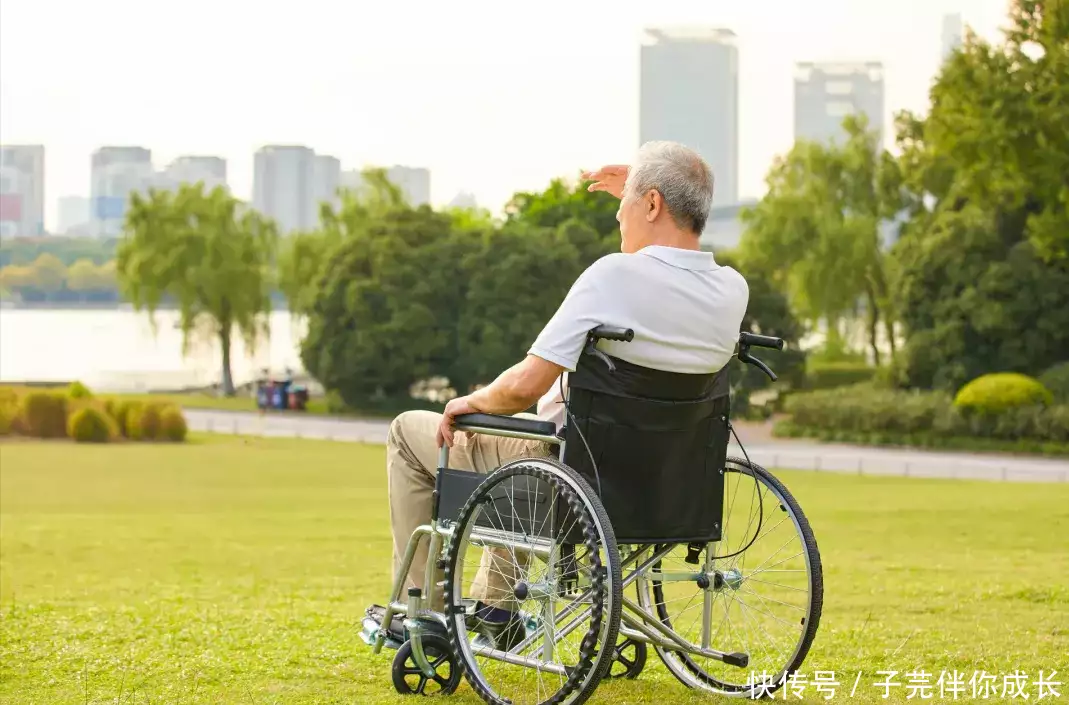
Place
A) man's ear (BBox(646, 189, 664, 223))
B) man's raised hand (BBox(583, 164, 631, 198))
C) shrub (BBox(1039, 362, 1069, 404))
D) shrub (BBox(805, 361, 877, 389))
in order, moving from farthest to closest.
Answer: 1. shrub (BBox(805, 361, 877, 389))
2. shrub (BBox(1039, 362, 1069, 404))
3. man's raised hand (BBox(583, 164, 631, 198))
4. man's ear (BBox(646, 189, 664, 223))

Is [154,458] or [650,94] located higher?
[650,94]

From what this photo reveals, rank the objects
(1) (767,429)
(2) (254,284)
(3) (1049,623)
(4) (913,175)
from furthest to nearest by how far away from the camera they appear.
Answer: (2) (254,284), (4) (913,175), (1) (767,429), (3) (1049,623)

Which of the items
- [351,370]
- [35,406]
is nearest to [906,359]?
[351,370]

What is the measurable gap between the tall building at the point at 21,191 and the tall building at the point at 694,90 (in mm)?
56719

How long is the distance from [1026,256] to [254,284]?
25286 mm

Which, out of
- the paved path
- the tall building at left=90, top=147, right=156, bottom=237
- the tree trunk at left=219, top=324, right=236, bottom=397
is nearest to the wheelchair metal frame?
the paved path

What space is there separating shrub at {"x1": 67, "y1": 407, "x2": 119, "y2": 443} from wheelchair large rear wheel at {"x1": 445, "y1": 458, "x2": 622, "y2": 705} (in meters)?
26.8

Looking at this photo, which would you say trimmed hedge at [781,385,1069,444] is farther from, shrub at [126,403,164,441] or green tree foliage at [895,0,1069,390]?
shrub at [126,403,164,441]

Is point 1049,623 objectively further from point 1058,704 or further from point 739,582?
point 739,582

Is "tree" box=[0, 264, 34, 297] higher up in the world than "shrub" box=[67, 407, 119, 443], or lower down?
higher up

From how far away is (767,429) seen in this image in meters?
32.0

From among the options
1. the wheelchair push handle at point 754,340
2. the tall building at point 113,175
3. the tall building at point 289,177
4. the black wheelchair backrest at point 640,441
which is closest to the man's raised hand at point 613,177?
the wheelchair push handle at point 754,340

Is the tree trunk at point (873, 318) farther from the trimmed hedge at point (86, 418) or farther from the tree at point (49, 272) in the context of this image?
the tree at point (49, 272)

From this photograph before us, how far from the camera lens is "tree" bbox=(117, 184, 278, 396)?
45.2 m
